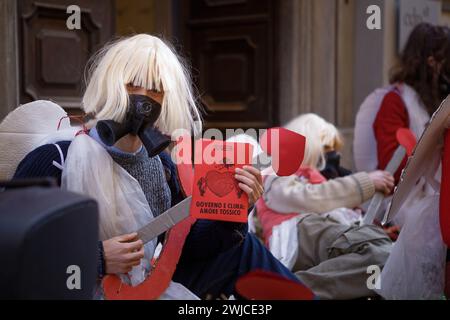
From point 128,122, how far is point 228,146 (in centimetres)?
27

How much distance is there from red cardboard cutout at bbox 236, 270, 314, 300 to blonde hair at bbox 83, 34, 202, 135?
0.61 meters

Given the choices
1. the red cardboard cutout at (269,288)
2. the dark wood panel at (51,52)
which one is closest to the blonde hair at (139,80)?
the red cardboard cutout at (269,288)

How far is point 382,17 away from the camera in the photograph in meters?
5.77

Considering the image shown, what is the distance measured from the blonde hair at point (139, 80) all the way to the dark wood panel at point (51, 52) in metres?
1.60

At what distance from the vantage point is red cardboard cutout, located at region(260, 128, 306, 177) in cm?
202

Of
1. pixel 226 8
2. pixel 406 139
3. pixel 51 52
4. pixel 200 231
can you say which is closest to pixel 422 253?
pixel 200 231

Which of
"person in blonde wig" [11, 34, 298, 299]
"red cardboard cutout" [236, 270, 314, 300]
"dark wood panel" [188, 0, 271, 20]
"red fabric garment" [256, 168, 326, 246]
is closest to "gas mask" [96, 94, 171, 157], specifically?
"person in blonde wig" [11, 34, 298, 299]

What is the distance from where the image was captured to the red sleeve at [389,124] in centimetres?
417

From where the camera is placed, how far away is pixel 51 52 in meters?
3.82

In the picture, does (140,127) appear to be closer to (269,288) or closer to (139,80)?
(139,80)

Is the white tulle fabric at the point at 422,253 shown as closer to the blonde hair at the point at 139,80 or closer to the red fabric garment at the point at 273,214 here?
the blonde hair at the point at 139,80

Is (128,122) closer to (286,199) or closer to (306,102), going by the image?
(286,199)
